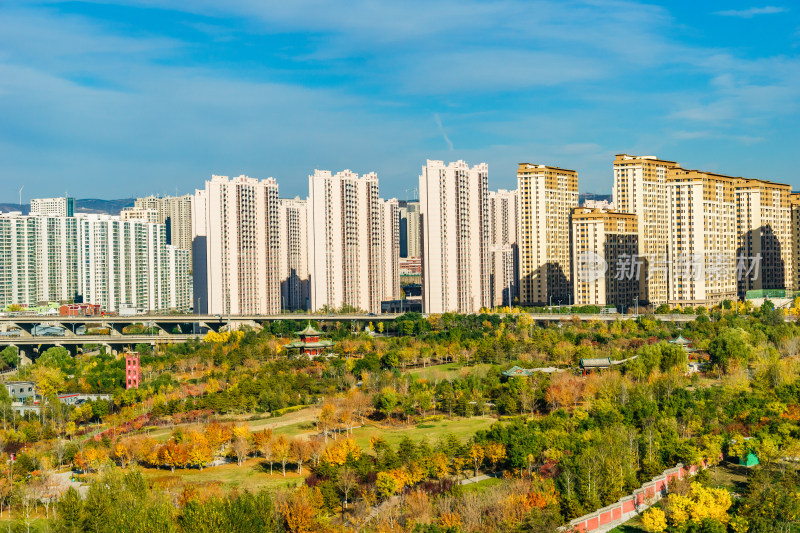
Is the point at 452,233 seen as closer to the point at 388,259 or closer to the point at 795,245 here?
the point at 388,259

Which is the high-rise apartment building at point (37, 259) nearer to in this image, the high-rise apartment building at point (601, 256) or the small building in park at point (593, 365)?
the high-rise apartment building at point (601, 256)

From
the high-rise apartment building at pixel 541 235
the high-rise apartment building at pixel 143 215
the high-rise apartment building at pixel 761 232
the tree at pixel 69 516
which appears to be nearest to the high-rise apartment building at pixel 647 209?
the high-rise apartment building at pixel 541 235

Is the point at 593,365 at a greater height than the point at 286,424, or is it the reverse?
the point at 593,365

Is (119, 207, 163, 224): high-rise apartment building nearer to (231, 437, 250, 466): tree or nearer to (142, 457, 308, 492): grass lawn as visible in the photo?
(231, 437, 250, 466): tree

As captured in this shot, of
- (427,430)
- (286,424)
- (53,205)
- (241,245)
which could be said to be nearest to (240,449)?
(286,424)

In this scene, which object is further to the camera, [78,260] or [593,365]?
[78,260]

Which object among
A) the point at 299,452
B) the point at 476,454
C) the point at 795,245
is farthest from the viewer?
the point at 795,245

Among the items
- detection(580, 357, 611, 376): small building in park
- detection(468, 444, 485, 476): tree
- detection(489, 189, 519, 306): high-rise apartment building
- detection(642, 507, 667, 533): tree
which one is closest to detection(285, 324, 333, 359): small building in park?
detection(580, 357, 611, 376): small building in park
